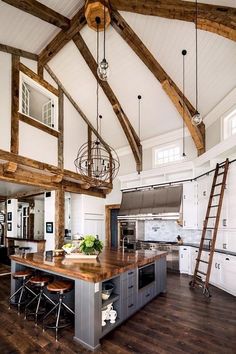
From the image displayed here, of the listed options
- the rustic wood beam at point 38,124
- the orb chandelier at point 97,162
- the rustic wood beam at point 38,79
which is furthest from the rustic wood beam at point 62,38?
the rustic wood beam at point 38,124

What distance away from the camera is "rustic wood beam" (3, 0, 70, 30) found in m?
4.41

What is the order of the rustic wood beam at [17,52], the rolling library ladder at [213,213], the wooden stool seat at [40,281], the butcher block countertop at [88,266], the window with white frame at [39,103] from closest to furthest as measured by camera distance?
1. the butcher block countertop at [88,266]
2. the wooden stool seat at [40,281]
3. the rolling library ladder at [213,213]
4. the rustic wood beam at [17,52]
5. the window with white frame at [39,103]

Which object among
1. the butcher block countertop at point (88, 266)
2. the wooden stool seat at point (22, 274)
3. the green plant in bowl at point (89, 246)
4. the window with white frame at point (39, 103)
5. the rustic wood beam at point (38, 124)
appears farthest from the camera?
the window with white frame at point (39, 103)

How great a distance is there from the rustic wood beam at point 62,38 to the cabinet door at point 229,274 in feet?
20.3

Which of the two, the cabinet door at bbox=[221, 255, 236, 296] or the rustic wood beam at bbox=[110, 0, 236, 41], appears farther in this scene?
the cabinet door at bbox=[221, 255, 236, 296]

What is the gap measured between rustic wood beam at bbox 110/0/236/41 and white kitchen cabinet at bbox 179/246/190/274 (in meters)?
5.26

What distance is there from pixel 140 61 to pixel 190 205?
13.9ft

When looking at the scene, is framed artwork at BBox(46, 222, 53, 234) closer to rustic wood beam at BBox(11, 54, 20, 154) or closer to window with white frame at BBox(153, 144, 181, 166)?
rustic wood beam at BBox(11, 54, 20, 154)

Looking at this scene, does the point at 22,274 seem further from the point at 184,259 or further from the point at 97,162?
the point at 184,259

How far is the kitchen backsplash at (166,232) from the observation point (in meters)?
6.77

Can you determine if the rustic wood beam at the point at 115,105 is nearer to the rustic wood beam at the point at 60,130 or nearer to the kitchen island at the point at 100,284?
the rustic wood beam at the point at 60,130

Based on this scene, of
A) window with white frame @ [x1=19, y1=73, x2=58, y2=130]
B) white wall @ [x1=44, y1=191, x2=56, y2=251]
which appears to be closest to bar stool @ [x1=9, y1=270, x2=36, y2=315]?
white wall @ [x1=44, y1=191, x2=56, y2=251]

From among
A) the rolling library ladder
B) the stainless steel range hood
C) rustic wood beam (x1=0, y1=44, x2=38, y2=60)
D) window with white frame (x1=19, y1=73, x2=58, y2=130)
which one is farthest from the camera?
the stainless steel range hood

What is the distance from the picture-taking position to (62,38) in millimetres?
5562
